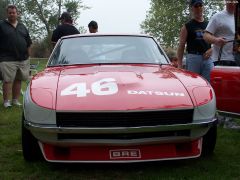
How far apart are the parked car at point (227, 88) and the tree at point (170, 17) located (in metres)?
47.6

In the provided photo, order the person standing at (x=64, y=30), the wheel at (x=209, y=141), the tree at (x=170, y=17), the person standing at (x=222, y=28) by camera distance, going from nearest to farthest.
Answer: the wheel at (x=209, y=141)
the person standing at (x=222, y=28)
the person standing at (x=64, y=30)
the tree at (x=170, y=17)

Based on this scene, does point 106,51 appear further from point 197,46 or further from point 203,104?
point 197,46

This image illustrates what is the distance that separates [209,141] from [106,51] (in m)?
1.62

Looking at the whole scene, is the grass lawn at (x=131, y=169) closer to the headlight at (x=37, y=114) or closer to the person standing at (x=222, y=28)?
the headlight at (x=37, y=114)

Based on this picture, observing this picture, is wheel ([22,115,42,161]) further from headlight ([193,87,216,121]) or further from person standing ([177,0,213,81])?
person standing ([177,0,213,81])

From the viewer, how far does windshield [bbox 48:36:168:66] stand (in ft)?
16.5

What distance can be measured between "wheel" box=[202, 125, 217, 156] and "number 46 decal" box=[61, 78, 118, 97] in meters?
1.06

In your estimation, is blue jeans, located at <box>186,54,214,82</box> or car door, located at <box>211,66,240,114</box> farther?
blue jeans, located at <box>186,54,214,82</box>

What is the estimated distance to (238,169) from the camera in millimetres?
3945

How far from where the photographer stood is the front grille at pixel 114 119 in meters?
3.58

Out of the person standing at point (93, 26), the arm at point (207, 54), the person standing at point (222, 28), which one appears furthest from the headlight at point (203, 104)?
the person standing at point (93, 26)

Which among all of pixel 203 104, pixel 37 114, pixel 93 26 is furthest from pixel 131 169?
pixel 93 26

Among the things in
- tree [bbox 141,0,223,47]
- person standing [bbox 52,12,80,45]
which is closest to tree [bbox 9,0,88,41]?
tree [bbox 141,0,223,47]

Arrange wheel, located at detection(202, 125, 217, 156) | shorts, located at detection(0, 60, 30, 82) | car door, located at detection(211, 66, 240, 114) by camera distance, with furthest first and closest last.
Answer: shorts, located at detection(0, 60, 30, 82) < car door, located at detection(211, 66, 240, 114) < wheel, located at detection(202, 125, 217, 156)
